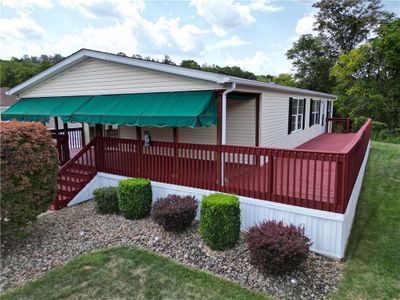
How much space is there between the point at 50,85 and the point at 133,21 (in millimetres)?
5164

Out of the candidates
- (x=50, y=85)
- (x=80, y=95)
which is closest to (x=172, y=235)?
(x=80, y=95)

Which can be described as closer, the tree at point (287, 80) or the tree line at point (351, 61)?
the tree line at point (351, 61)

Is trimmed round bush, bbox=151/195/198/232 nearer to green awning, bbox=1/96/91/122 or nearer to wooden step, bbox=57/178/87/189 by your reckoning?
wooden step, bbox=57/178/87/189

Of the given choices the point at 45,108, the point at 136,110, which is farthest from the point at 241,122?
the point at 45,108

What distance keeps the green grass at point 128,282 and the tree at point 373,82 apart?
22.1 meters

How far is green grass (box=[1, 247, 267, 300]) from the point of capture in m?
4.02

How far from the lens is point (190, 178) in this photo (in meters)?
6.61

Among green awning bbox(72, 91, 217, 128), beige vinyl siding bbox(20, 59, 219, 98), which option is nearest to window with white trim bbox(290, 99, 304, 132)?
beige vinyl siding bbox(20, 59, 219, 98)

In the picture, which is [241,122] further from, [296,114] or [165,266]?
[165,266]

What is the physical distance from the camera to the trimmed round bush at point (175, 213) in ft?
17.7

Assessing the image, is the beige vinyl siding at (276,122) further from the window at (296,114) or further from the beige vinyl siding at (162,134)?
the beige vinyl siding at (162,134)

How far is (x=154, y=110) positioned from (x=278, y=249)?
4.22 metres

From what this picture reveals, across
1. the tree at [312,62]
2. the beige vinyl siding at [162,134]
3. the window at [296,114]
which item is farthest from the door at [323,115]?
the tree at [312,62]

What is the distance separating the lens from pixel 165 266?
4.70 meters
